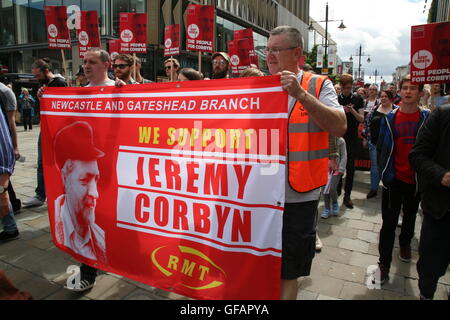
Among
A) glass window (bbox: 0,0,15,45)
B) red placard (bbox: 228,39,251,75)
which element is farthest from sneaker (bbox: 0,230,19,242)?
glass window (bbox: 0,0,15,45)

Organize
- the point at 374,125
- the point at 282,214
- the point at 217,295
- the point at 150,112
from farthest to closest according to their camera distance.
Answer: the point at 374,125, the point at 150,112, the point at 217,295, the point at 282,214

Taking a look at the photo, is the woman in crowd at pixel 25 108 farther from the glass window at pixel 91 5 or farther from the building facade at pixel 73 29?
the glass window at pixel 91 5

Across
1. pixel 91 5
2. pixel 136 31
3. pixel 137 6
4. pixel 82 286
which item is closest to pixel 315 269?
pixel 82 286

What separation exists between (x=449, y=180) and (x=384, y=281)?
138 centimetres

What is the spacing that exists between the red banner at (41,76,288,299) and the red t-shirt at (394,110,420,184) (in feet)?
5.49

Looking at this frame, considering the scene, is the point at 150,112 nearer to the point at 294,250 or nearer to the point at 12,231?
the point at 294,250

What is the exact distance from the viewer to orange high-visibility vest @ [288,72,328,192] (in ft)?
6.38

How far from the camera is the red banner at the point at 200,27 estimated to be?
652cm

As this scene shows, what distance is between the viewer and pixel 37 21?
76.1 feet

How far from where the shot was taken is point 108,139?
2.60m

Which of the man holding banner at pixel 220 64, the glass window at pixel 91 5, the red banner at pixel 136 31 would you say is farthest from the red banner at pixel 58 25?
the glass window at pixel 91 5

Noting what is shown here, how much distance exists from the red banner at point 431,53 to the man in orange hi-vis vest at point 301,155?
206cm

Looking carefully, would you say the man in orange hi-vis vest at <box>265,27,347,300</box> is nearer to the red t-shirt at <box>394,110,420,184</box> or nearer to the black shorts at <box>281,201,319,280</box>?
the black shorts at <box>281,201,319,280</box>
